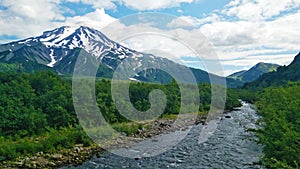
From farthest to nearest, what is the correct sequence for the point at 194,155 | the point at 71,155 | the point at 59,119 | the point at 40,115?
the point at 59,119
the point at 40,115
the point at 194,155
the point at 71,155

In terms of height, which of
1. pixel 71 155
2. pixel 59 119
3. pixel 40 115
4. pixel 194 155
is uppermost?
pixel 40 115

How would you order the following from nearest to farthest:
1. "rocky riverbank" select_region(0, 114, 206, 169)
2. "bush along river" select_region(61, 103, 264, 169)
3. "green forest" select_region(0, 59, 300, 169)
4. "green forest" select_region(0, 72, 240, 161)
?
"green forest" select_region(0, 59, 300, 169) → "rocky riverbank" select_region(0, 114, 206, 169) → "bush along river" select_region(61, 103, 264, 169) → "green forest" select_region(0, 72, 240, 161)

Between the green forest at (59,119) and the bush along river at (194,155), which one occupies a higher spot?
the green forest at (59,119)

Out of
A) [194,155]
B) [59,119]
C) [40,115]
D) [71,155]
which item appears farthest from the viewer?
[59,119]

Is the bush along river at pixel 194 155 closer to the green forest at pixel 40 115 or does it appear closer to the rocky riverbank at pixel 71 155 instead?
the rocky riverbank at pixel 71 155

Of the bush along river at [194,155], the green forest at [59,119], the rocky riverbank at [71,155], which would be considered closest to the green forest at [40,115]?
the green forest at [59,119]

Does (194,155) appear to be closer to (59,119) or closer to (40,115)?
(59,119)

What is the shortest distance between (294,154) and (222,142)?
13.2 m

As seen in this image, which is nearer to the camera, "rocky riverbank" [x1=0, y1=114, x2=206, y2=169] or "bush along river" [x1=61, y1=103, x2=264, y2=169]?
"rocky riverbank" [x1=0, y1=114, x2=206, y2=169]

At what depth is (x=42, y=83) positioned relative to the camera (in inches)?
1534

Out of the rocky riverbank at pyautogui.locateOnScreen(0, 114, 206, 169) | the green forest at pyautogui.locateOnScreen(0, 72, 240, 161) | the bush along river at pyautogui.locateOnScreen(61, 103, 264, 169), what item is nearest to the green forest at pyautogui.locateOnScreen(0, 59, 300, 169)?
the green forest at pyautogui.locateOnScreen(0, 72, 240, 161)

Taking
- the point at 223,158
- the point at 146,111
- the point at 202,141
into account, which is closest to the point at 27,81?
the point at 146,111

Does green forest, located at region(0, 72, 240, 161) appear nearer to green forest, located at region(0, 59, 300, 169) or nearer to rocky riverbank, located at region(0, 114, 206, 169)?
green forest, located at region(0, 59, 300, 169)

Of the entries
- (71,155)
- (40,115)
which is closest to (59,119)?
(40,115)
